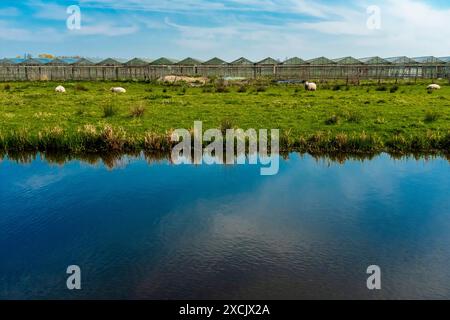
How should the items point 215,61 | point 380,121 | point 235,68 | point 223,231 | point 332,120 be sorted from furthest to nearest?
1. point 215,61
2. point 235,68
3. point 380,121
4. point 332,120
5. point 223,231

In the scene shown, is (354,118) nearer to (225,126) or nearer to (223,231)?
(225,126)

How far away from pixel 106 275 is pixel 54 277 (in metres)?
0.93

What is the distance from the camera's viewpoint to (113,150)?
56.1ft

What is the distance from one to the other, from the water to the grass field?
241 cm

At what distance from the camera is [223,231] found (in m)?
9.91

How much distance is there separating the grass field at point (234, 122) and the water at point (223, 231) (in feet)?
7.91

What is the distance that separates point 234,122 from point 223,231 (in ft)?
37.2

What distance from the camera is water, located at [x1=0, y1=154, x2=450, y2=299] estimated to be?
7719 mm

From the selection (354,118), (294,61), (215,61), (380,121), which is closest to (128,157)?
(354,118)

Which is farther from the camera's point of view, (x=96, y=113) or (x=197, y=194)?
(x=96, y=113)

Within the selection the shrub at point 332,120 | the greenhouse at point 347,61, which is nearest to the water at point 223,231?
the shrub at point 332,120

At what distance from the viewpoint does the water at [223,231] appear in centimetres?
772
